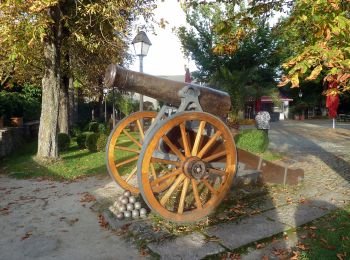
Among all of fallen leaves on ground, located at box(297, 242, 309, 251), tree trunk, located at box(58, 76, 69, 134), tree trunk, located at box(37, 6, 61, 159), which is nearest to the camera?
fallen leaves on ground, located at box(297, 242, 309, 251)

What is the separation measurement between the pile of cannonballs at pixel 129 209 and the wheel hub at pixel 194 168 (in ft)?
3.15

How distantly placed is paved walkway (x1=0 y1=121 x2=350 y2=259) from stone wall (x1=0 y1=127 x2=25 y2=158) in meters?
5.08

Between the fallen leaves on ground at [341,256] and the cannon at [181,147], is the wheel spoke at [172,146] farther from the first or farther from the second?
the fallen leaves on ground at [341,256]

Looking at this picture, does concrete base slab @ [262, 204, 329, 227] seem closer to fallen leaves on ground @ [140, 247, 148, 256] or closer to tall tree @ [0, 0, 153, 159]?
fallen leaves on ground @ [140, 247, 148, 256]

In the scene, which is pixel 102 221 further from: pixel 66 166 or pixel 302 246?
pixel 66 166

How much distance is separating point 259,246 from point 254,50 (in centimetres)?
2762

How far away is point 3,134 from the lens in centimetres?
1252

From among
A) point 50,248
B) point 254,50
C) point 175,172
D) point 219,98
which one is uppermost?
point 254,50

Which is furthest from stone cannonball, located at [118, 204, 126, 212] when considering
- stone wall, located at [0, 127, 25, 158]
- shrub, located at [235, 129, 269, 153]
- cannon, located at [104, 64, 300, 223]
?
stone wall, located at [0, 127, 25, 158]

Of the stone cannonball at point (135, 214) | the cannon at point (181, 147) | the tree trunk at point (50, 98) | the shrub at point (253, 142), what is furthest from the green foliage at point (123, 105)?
the stone cannonball at point (135, 214)

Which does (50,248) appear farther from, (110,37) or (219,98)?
(110,37)

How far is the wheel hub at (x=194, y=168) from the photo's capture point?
477 centimetres

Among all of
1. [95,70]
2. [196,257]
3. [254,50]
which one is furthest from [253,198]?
[254,50]

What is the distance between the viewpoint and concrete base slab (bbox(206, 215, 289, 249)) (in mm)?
4344
